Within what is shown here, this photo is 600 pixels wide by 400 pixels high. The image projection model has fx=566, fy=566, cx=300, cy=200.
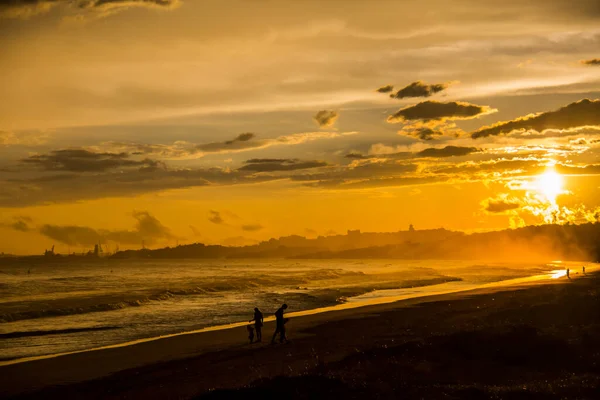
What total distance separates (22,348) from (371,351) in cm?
2147

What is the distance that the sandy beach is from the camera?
14141 millimetres

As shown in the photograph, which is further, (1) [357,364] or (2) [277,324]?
(2) [277,324]

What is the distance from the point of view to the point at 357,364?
57.8ft

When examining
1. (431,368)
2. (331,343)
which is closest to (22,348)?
(331,343)

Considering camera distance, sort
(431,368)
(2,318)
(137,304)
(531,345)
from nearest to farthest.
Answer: (431,368), (531,345), (2,318), (137,304)

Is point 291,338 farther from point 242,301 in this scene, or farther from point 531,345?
point 242,301

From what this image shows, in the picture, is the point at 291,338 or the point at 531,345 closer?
the point at 531,345

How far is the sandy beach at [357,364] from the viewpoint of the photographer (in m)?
14.1

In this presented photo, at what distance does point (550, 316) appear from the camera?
2809 centimetres

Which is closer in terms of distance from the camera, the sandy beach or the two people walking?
the sandy beach

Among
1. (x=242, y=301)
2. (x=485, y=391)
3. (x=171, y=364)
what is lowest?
(x=242, y=301)

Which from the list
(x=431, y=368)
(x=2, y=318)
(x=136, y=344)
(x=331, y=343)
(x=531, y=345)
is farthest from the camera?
(x=2, y=318)

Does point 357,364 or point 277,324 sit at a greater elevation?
point 357,364

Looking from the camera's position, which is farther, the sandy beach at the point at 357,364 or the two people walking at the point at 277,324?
the two people walking at the point at 277,324
